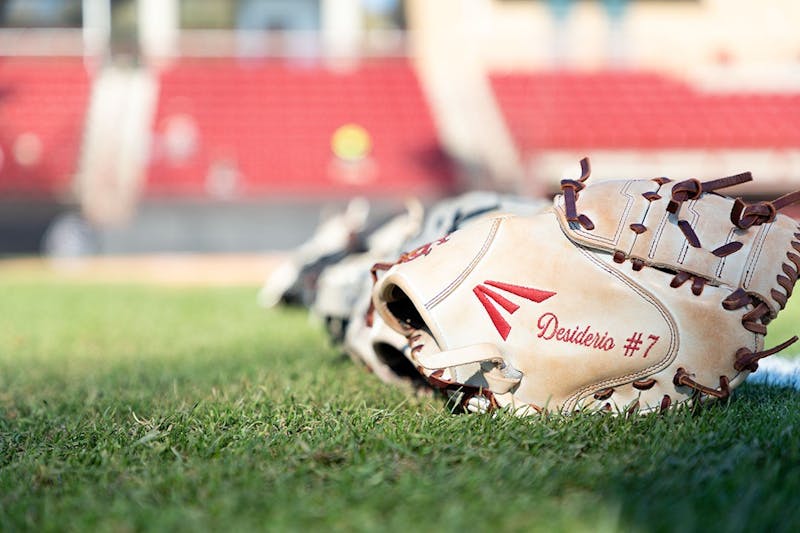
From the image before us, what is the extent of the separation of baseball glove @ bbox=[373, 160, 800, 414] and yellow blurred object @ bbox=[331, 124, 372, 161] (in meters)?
10.0

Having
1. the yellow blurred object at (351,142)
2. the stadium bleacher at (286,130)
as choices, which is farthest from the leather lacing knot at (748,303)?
the yellow blurred object at (351,142)

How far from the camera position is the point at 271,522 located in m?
1.26

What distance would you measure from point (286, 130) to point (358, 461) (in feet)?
36.7

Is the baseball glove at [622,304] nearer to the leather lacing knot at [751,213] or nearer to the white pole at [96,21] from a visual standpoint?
the leather lacing knot at [751,213]

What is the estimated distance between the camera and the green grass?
1.28 meters

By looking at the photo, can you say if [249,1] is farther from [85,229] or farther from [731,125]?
[731,125]

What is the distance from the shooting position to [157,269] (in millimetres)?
9633

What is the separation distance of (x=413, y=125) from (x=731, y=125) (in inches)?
176

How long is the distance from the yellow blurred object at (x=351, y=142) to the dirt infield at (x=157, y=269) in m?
1.82

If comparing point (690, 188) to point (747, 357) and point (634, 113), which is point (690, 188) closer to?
point (747, 357)

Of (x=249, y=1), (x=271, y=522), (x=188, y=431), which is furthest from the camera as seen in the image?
(x=249, y=1)

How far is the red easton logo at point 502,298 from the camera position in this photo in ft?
6.37

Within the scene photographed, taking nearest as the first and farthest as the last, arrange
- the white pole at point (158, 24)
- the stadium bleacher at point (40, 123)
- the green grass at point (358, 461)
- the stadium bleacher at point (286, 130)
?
1. the green grass at point (358, 461)
2. the stadium bleacher at point (40, 123)
3. the stadium bleacher at point (286, 130)
4. the white pole at point (158, 24)

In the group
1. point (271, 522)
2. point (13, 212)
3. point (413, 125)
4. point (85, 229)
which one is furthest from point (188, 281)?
point (271, 522)
